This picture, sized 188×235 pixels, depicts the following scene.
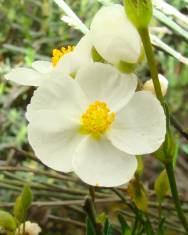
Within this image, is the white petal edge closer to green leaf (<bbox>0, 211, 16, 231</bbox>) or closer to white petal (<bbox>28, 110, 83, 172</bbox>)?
white petal (<bbox>28, 110, 83, 172</bbox>)

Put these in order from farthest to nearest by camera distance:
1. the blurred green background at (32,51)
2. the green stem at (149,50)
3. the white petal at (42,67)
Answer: the blurred green background at (32,51)
the white petal at (42,67)
the green stem at (149,50)

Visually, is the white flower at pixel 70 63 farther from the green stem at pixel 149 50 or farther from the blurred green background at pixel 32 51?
the blurred green background at pixel 32 51

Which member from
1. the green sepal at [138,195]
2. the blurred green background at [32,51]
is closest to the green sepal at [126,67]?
the green sepal at [138,195]

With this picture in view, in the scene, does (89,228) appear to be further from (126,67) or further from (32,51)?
(32,51)

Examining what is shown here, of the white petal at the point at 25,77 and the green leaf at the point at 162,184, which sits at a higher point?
the white petal at the point at 25,77

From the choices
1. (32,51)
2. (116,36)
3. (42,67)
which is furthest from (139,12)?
(32,51)
